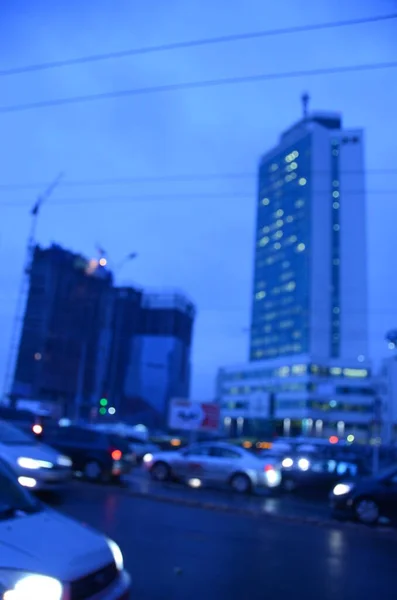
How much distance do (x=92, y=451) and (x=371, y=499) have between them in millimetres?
8654

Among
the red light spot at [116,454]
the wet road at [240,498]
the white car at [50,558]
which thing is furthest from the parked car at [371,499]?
the white car at [50,558]

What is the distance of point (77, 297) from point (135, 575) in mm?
90179

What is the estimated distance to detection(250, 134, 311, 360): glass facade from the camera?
136 meters

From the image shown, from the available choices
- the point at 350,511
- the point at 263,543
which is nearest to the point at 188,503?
the point at 350,511

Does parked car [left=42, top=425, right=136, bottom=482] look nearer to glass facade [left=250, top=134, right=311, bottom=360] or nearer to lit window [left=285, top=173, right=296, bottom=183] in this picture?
glass facade [left=250, top=134, right=311, bottom=360]

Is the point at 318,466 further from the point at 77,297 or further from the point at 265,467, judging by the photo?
the point at 77,297

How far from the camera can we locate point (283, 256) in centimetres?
14725

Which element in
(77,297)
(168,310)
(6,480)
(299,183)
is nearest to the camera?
(6,480)

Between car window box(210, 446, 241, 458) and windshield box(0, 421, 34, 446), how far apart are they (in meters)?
7.69

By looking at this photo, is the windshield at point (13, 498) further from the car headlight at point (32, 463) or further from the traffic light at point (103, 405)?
the traffic light at point (103, 405)

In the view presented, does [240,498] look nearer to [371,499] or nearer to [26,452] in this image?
[371,499]

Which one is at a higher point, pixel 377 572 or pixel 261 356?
pixel 261 356

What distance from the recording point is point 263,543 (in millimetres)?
9125

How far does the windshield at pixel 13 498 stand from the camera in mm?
4664
